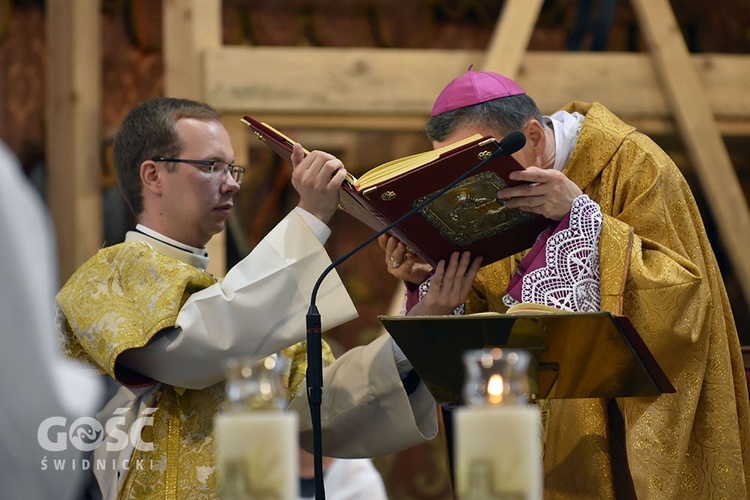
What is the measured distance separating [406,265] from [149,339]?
0.87m

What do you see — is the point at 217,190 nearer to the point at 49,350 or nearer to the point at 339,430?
the point at 339,430

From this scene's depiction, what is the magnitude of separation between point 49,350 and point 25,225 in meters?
0.17

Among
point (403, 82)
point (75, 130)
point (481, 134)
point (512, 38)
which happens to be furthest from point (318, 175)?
point (75, 130)

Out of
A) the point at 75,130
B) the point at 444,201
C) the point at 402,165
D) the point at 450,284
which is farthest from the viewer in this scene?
the point at 75,130

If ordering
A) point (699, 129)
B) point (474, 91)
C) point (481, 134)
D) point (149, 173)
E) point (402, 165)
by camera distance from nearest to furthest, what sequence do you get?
point (402, 165), point (481, 134), point (474, 91), point (149, 173), point (699, 129)

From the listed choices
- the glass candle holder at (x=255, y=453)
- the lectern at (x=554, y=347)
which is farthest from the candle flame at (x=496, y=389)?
the lectern at (x=554, y=347)

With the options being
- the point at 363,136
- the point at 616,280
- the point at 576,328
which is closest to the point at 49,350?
the point at 576,328

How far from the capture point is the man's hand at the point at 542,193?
354 centimetres

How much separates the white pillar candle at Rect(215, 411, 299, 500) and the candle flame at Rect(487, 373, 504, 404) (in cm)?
34

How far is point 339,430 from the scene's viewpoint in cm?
418

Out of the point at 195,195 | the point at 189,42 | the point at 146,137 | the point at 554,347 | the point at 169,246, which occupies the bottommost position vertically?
the point at 554,347

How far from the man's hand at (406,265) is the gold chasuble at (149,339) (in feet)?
1.98

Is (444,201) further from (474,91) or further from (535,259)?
(474,91)

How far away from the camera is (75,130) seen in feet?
24.8
